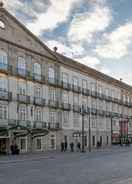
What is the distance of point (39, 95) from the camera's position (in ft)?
168

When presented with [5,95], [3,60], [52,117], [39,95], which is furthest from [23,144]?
[3,60]

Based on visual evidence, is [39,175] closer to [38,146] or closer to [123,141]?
[38,146]

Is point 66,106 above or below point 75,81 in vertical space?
below

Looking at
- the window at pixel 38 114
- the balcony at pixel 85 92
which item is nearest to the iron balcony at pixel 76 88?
the balcony at pixel 85 92

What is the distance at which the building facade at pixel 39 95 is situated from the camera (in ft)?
148

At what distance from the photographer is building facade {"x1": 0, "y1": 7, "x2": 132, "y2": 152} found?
45.1 m

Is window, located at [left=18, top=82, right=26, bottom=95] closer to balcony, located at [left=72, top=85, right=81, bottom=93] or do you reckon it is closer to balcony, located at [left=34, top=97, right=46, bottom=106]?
balcony, located at [left=34, top=97, right=46, bottom=106]

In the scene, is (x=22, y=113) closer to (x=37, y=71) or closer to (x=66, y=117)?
(x=37, y=71)


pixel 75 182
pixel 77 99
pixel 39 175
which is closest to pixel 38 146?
pixel 77 99

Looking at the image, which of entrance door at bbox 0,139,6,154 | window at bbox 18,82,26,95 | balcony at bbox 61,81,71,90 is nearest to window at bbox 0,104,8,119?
entrance door at bbox 0,139,6,154

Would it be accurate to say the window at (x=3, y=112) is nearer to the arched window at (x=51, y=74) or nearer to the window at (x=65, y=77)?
the arched window at (x=51, y=74)

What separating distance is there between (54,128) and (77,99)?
31.5 feet

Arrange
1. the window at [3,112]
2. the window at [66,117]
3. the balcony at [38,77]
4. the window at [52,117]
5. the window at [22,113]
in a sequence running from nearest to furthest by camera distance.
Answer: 1. the window at [3,112]
2. the window at [22,113]
3. the balcony at [38,77]
4. the window at [52,117]
5. the window at [66,117]

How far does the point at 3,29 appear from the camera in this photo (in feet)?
150
